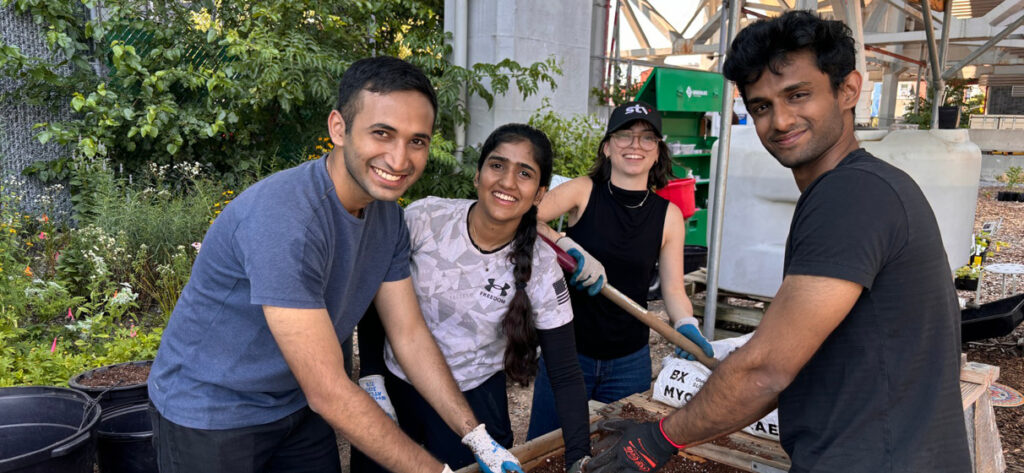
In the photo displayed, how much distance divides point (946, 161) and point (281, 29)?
4902mm

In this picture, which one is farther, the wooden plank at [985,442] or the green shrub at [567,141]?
the green shrub at [567,141]

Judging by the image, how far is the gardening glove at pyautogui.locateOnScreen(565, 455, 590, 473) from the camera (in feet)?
6.29

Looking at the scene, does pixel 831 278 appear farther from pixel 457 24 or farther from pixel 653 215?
pixel 457 24

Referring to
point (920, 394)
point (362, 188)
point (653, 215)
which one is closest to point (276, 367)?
point (362, 188)

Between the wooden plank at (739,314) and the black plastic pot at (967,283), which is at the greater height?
the black plastic pot at (967,283)

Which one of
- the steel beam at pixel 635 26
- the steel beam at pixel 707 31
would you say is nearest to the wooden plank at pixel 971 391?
the steel beam at pixel 707 31

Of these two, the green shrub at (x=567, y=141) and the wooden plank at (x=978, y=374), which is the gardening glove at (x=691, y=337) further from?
the green shrub at (x=567, y=141)

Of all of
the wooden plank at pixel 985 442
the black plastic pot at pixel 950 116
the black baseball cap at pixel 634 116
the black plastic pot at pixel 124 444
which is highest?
the black plastic pot at pixel 950 116

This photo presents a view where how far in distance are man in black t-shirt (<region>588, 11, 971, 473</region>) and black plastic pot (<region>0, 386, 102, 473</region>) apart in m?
2.12

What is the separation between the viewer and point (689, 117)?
7699 millimetres

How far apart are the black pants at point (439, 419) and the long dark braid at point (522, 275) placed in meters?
0.11

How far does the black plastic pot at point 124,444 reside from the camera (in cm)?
265

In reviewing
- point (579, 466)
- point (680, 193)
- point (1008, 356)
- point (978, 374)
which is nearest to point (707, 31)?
point (1008, 356)

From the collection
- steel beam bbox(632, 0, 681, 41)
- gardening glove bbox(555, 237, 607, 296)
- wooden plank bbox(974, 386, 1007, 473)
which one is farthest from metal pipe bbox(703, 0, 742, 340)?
steel beam bbox(632, 0, 681, 41)
